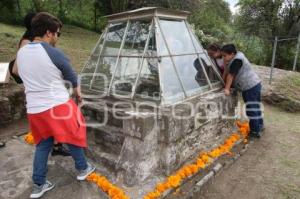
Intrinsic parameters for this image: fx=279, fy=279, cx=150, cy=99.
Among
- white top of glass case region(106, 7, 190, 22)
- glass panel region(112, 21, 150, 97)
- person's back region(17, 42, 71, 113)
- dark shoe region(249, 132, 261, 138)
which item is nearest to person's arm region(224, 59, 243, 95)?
dark shoe region(249, 132, 261, 138)

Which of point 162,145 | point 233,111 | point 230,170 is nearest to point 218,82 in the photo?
point 233,111

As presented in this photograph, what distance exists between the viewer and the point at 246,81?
4.93 m

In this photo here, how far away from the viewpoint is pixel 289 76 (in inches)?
355

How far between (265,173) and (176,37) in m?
2.41

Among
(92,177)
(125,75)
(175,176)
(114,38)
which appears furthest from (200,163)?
(114,38)

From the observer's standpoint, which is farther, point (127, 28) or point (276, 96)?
point (276, 96)

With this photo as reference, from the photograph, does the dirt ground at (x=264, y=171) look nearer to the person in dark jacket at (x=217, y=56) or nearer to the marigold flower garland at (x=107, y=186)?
the marigold flower garland at (x=107, y=186)

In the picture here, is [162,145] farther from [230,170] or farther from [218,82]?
[218,82]

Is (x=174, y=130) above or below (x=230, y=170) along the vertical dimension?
above

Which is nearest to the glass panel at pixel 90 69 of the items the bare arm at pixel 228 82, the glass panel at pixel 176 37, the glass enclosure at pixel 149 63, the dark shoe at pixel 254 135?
the glass enclosure at pixel 149 63

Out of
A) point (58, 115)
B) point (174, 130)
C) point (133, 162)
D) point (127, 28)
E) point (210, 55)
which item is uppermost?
point (127, 28)

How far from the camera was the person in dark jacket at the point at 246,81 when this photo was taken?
478cm

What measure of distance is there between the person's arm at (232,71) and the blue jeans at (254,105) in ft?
1.49

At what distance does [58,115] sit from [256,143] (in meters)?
3.58
